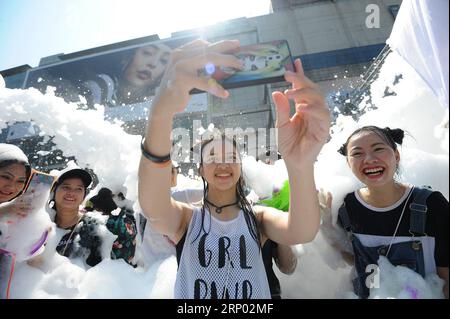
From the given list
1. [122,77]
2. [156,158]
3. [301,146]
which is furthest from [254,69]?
[122,77]

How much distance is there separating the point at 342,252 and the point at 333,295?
216 millimetres

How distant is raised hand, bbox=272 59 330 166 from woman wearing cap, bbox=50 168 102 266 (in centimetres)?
172

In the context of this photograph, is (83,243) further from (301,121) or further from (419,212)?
(419,212)

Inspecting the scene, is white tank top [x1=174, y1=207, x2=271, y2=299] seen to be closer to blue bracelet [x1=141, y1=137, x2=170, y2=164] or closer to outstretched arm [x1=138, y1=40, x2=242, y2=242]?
outstretched arm [x1=138, y1=40, x2=242, y2=242]

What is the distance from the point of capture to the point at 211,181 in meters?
1.29

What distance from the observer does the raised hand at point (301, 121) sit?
0.95 m

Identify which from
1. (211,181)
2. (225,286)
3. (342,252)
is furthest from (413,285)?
(211,181)

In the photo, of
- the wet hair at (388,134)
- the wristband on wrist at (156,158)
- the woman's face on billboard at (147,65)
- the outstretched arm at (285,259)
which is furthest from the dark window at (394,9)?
the wristband on wrist at (156,158)

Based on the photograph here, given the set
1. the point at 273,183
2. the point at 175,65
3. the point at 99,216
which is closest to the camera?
the point at 175,65

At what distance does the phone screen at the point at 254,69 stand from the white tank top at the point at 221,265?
2.06 ft

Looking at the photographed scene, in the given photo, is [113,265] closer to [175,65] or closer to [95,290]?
[95,290]

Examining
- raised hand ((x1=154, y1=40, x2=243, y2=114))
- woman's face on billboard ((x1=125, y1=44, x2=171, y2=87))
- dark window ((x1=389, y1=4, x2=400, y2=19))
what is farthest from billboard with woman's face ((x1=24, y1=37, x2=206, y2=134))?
raised hand ((x1=154, y1=40, x2=243, y2=114))

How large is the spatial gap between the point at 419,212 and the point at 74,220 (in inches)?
93.5

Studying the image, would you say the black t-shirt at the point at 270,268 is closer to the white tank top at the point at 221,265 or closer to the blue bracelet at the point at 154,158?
the white tank top at the point at 221,265
